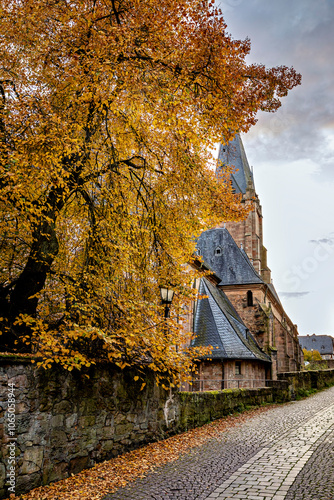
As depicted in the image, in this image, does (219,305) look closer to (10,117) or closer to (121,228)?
(121,228)

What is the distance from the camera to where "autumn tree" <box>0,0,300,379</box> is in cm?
713

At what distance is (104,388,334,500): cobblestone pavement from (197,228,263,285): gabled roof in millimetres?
23885

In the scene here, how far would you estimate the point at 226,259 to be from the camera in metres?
36.3

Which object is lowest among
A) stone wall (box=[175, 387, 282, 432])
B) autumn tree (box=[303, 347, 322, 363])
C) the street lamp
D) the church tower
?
stone wall (box=[175, 387, 282, 432])

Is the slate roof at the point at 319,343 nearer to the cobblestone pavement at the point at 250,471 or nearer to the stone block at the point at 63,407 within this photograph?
the cobblestone pavement at the point at 250,471

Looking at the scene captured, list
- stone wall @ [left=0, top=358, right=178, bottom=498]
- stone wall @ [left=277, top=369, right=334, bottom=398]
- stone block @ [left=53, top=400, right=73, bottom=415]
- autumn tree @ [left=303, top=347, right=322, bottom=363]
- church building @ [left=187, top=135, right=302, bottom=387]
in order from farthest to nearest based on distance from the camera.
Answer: autumn tree @ [left=303, top=347, right=322, bottom=363] → church building @ [left=187, top=135, right=302, bottom=387] → stone wall @ [left=277, top=369, right=334, bottom=398] → stone block @ [left=53, top=400, right=73, bottom=415] → stone wall @ [left=0, top=358, right=178, bottom=498]

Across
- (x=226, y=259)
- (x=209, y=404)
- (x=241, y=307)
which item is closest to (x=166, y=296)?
(x=209, y=404)

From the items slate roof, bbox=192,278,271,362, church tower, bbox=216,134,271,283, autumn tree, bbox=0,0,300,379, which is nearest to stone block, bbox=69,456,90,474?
autumn tree, bbox=0,0,300,379

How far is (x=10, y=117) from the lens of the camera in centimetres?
737

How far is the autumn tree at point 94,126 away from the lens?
281 inches

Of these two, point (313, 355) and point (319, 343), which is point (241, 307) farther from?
point (319, 343)

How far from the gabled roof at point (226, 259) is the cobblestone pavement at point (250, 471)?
23.9m

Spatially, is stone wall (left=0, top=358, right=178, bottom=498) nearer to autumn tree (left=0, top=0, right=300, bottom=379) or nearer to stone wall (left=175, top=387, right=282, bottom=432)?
autumn tree (left=0, top=0, right=300, bottom=379)

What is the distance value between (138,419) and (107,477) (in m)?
2.35
